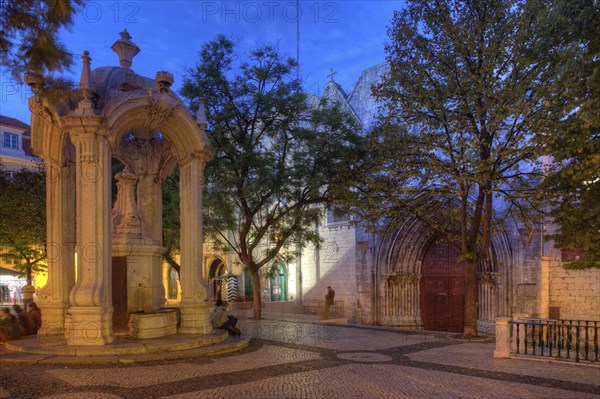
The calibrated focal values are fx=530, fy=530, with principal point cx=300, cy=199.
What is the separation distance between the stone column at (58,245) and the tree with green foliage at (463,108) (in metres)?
8.04

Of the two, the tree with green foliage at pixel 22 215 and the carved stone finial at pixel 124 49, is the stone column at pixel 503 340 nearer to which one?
the carved stone finial at pixel 124 49

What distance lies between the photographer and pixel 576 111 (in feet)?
36.2

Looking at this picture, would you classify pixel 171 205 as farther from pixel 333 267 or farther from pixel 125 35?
pixel 333 267

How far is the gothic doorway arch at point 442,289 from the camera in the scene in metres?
20.7

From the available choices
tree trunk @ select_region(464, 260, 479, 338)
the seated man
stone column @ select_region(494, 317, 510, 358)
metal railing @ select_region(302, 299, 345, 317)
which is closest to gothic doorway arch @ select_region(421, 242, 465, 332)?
tree trunk @ select_region(464, 260, 479, 338)

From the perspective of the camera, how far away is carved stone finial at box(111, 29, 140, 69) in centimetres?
1347

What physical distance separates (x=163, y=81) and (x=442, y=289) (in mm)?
14107

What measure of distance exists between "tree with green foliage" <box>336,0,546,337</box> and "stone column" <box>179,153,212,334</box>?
518 cm

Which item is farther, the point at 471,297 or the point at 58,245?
the point at 471,297

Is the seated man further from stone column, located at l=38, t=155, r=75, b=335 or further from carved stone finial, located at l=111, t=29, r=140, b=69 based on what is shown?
carved stone finial, located at l=111, t=29, r=140, b=69

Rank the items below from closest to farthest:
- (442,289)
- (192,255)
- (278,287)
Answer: (192,255) → (442,289) → (278,287)

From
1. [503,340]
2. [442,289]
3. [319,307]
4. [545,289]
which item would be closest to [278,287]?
[319,307]

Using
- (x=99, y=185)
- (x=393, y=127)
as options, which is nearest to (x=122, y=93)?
(x=99, y=185)

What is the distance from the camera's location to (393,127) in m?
15.3
